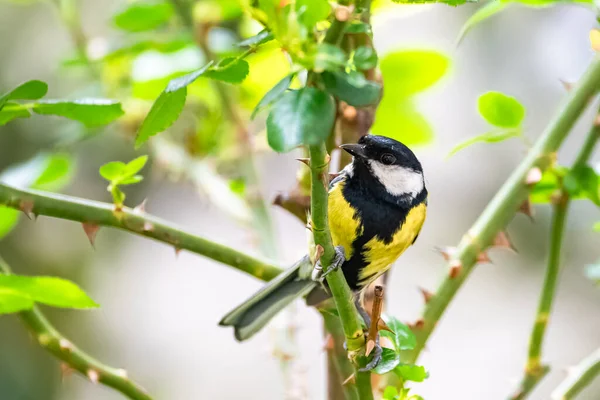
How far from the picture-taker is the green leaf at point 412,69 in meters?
0.90

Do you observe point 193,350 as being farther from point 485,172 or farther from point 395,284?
point 485,172

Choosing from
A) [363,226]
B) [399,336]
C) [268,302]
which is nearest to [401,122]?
[363,226]

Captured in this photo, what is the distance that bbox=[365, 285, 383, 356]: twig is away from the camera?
0.48 metres

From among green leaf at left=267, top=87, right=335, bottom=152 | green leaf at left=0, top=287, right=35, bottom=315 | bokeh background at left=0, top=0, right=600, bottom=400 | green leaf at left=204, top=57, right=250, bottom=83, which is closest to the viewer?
green leaf at left=267, top=87, right=335, bottom=152

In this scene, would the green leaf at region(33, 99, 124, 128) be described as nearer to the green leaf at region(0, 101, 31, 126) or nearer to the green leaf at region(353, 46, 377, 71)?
the green leaf at region(0, 101, 31, 126)

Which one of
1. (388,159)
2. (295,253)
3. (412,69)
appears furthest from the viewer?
(295,253)

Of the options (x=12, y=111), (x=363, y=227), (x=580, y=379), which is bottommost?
(x=580, y=379)

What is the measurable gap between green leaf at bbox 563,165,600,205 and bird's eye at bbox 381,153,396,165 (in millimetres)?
189

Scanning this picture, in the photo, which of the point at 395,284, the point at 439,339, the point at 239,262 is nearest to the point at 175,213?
the point at 395,284

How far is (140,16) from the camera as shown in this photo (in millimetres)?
986

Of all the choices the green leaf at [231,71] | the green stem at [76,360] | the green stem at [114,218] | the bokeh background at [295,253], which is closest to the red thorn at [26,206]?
the green stem at [114,218]

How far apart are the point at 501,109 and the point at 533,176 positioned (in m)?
0.08

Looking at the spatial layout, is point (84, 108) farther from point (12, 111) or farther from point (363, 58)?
point (363, 58)

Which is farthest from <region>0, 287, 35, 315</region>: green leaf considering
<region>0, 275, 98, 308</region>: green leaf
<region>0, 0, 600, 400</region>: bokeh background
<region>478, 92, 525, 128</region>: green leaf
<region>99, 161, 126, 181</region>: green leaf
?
<region>0, 0, 600, 400</region>: bokeh background
